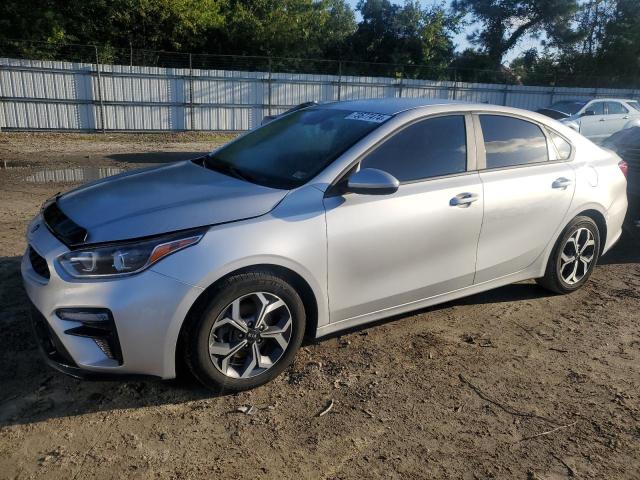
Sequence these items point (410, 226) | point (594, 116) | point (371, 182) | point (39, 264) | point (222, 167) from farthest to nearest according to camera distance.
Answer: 1. point (594, 116)
2. point (222, 167)
3. point (410, 226)
4. point (371, 182)
5. point (39, 264)

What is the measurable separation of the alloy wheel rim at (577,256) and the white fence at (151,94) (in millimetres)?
16181

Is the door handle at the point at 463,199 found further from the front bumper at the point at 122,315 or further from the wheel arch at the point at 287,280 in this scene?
the front bumper at the point at 122,315

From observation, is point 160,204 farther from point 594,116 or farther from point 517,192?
point 594,116

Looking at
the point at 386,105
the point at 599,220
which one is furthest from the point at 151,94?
the point at 599,220

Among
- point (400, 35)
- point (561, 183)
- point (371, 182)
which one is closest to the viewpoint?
point (371, 182)

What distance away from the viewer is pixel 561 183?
14.6ft

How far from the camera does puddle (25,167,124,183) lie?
9781 mm

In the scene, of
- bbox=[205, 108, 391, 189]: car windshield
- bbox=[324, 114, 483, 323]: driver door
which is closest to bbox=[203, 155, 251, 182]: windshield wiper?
bbox=[205, 108, 391, 189]: car windshield

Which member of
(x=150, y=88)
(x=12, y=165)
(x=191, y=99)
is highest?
(x=150, y=88)

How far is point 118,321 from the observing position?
2.78 metres

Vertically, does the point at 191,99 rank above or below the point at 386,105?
below

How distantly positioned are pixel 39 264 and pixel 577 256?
4.17 m

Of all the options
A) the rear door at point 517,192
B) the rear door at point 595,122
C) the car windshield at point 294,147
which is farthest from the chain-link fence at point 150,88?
the rear door at point 517,192

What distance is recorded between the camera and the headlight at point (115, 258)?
2.83m
